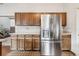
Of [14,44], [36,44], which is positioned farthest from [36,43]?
[14,44]

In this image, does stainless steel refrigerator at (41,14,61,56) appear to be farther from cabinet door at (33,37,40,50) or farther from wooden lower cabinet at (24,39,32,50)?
wooden lower cabinet at (24,39,32,50)

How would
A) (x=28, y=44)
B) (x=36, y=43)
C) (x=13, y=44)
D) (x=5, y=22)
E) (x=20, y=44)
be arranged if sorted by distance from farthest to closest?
(x=36, y=43) → (x=28, y=44) → (x=20, y=44) → (x=13, y=44) → (x=5, y=22)

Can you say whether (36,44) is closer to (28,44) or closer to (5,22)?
(28,44)

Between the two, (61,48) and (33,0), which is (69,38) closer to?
(61,48)

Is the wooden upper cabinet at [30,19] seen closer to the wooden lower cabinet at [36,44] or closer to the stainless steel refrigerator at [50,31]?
the stainless steel refrigerator at [50,31]

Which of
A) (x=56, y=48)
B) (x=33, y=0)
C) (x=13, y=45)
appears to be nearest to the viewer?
(x=33, y=0)

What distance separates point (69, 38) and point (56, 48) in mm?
585

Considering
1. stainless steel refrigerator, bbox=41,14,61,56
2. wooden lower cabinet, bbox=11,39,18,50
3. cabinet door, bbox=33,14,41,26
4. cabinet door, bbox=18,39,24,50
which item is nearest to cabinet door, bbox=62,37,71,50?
stainless steel refrigerator, bbox=41,14,61,56

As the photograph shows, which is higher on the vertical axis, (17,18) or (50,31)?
(17,18)

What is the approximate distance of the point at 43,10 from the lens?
14.6ft

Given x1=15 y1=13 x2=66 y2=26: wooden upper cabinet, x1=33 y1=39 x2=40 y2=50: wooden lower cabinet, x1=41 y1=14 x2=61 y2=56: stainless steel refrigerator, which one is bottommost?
x1=33 y1=39 x2=40 y2=50: wooden lower cabinet

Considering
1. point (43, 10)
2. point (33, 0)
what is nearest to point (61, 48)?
point (43, 10)

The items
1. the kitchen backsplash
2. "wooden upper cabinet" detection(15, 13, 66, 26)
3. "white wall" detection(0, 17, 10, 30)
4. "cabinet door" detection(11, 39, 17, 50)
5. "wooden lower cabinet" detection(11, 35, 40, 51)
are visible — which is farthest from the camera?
"wooden upper cabinet" detection(15, 13, 66, 26)

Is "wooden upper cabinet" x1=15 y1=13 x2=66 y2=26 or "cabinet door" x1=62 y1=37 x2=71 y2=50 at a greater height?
"wooden upper cabinet" x1=15 y1=13 x2=66 y2=26
